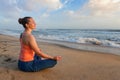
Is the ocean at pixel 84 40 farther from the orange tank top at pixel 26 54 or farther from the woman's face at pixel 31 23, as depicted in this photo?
the woman's face at pixel 31 23

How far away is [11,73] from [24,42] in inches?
30.3

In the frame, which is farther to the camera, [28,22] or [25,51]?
[25,51]

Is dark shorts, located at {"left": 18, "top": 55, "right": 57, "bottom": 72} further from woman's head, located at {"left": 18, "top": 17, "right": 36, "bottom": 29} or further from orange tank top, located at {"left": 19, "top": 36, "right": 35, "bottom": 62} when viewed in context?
woman's head, located at {"left": 18, "top": 17, "right": 36, "bottom": 29}

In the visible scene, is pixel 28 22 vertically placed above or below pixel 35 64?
above

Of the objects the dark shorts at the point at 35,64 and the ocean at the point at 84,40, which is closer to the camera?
the dark shorts at the point at 35,64

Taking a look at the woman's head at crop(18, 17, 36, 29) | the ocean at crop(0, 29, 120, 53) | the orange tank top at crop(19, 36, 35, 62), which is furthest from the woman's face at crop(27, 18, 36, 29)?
the ocean at crop(0, 29, 120, 53)

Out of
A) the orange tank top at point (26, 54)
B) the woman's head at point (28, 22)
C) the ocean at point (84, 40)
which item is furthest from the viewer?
the ocean at point (84, 40)

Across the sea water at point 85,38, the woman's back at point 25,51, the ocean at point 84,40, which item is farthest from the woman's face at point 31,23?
the sea water at point 85,38

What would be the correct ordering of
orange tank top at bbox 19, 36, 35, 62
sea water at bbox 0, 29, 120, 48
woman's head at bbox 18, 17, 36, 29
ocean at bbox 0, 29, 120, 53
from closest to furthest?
woman's head at bbox 18, 17, 36, 29
orange tank top at bbox 19, 36, 35, 62
ocean at bbox 0, 29, 120, 53
sea water at bbox 0, 29, 120, 48

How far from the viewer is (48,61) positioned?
396 cm

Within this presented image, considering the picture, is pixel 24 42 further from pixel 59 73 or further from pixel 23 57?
pixel 59 73

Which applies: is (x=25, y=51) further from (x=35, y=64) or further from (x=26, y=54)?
(x=35, y=64)

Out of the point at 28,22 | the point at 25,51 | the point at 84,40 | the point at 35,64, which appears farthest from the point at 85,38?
the point at 28,22

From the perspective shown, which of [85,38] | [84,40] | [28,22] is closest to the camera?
[28,22]
